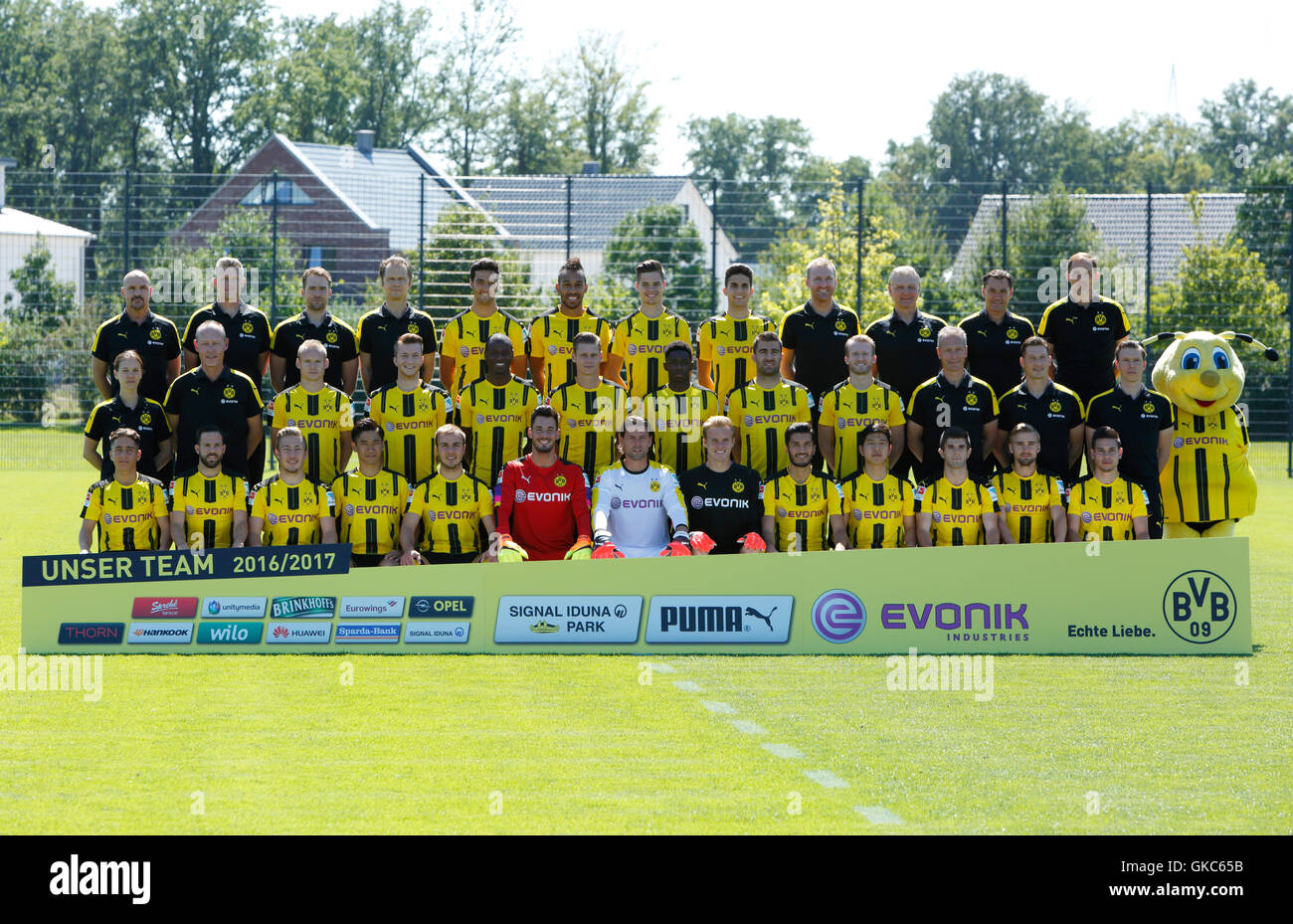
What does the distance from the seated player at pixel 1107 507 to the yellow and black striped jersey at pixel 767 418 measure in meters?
1.98

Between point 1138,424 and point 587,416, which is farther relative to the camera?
point 587,416

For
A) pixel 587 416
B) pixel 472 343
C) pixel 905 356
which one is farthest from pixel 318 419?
pixel 905 356

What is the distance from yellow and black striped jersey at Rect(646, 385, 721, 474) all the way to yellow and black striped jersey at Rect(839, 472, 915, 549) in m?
1.22

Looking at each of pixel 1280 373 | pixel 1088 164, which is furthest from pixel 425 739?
pixel 1088 164

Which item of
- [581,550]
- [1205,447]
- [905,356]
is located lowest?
[581,550]

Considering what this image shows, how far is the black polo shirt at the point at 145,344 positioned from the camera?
36.5 feet

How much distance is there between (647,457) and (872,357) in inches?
69.8

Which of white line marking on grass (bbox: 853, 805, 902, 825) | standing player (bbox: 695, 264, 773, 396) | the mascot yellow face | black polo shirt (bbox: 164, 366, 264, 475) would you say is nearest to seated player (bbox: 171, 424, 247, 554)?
black polo shirt (bbox: 164, 366, 264, 475)

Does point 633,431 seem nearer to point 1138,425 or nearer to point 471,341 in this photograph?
point 471,341

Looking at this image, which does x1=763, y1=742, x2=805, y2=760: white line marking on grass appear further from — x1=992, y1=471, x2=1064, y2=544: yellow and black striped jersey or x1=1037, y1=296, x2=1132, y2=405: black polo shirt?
x1=1037, y1=296, x2=1132, y2=405: black polo shirt

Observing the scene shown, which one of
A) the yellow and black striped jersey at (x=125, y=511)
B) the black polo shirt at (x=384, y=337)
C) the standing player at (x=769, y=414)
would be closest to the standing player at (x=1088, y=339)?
the standing player at (x=769, y=414)

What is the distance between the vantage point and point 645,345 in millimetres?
11305

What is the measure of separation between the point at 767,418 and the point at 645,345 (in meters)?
1.31

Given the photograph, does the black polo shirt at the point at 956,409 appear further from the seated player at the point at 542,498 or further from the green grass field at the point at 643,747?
the seated player at the point at 542,498
